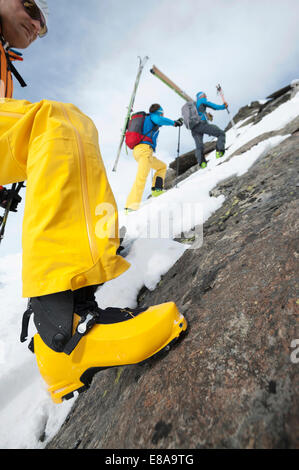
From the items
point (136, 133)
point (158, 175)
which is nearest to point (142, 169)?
point (158, 175)

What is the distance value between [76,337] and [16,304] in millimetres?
3253

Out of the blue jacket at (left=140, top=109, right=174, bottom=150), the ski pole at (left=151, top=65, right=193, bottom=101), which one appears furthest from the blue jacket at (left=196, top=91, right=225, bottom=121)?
the ski pole at (left=151, top=65, right=193, bottom=101)

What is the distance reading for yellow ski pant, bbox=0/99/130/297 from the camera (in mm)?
1076

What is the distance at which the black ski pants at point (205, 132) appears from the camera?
8.36 meters

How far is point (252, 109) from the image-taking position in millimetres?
20000

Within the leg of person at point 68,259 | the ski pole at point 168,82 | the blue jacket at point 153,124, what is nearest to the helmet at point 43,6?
the leg of person at point 68,259

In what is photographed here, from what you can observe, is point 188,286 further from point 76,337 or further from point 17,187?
point 17,187

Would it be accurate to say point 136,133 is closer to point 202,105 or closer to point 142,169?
point 142,169

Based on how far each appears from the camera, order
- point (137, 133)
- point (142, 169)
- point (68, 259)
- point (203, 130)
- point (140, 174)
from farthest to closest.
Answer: point (203, 130) → point (137, 133) → point (142, 169) → point (140, 174) → point (68, 259)

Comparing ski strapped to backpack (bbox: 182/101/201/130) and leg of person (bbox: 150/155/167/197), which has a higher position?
ski strapped to backpack (bbox: 182/101/201/130)

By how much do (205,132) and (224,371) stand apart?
8.99 m

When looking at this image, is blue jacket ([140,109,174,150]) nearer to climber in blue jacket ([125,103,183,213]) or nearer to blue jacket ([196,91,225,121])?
climber in blue jacket ([125,103,183,213])

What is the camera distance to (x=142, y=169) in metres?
5.94

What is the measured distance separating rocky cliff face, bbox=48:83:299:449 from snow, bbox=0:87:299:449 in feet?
1.09
